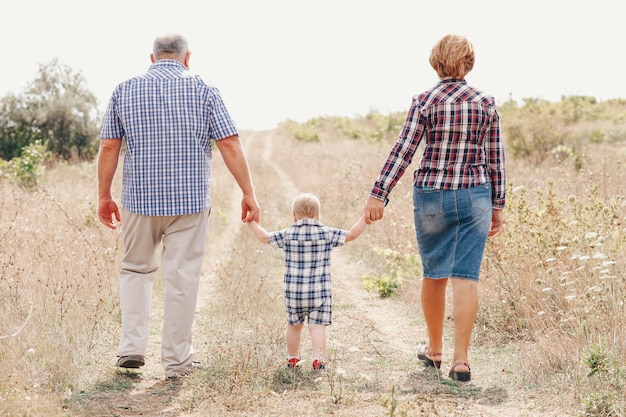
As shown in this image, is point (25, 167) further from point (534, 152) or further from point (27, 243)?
point (534, 152)

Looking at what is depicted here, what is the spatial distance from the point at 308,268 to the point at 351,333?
1.59m

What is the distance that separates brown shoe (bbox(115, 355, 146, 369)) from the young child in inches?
41.6

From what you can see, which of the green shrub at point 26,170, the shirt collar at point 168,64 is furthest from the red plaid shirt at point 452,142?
the green shrub at point 26,170

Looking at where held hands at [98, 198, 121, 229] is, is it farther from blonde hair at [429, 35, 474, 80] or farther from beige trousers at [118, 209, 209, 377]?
blonde hair at [429, 35, 474, 80]

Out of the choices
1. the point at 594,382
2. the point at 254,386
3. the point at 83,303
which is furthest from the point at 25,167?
the point at 594,382

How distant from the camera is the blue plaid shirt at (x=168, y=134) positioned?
4.99 meters

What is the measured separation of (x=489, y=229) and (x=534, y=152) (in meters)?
15.2

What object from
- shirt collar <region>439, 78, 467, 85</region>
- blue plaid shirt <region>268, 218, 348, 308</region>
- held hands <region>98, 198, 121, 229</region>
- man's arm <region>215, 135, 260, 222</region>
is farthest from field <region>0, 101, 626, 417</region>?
shirt collar <region>439, 78, 467, 85</region>

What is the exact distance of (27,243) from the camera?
7117mm

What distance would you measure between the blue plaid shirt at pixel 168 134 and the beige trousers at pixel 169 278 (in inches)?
→ 5.4

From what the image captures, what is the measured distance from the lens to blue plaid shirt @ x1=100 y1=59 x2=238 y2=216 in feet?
16.4

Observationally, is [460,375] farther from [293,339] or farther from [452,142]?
[452,142]

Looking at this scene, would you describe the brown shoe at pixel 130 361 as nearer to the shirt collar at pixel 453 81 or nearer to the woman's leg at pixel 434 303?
the woman's leg at pixel 434 303

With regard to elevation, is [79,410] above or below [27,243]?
below
